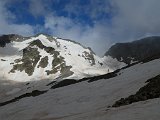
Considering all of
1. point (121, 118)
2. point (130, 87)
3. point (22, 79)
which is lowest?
point (121, 118)

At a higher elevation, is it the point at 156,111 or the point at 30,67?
the point at 30,67

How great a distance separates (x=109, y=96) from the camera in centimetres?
3584

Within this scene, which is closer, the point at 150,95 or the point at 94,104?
the point at 150,95

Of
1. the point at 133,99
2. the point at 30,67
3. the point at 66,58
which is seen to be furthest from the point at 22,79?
the point at 133,99

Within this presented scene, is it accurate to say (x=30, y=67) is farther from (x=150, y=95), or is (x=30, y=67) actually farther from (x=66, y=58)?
(x=150, y=95)

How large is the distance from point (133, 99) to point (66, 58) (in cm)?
16622

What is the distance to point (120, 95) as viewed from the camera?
34.2m

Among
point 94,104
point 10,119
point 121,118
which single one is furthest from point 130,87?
point 121,118

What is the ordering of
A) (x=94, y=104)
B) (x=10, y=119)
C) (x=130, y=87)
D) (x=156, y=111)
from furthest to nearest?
1. (x=10, y=119)
2. (x=130, y=87)
3. (x=94, y=104)
4. (x=156, y=111)

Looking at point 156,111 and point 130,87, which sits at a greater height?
point 130,87

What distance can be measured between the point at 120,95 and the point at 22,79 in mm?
144468

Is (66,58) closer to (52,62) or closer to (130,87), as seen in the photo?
(52,62)

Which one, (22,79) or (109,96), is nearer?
(109,96)

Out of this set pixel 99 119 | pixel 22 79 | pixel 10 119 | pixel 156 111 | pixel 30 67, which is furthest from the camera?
pixel 30 67
